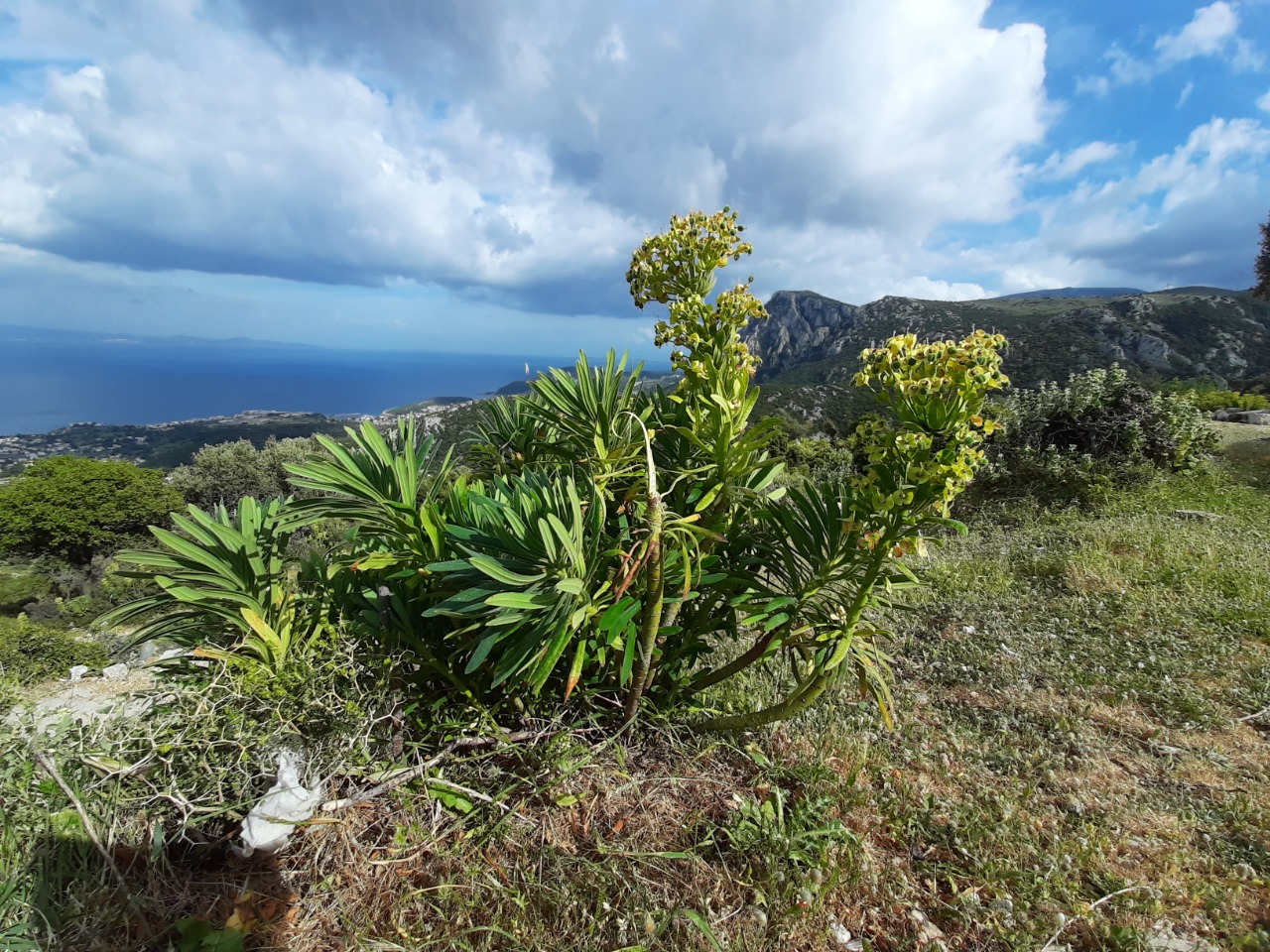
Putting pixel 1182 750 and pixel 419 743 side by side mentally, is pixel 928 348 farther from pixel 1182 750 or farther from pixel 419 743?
pixel 1182 750

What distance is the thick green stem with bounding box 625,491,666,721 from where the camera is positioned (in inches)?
63.8

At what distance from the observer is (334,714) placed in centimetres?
183

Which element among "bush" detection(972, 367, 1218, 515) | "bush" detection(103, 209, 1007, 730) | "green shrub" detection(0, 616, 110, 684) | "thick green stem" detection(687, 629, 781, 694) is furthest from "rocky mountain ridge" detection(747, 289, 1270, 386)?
"thick green stem" detection(687, 629, 781, 694)

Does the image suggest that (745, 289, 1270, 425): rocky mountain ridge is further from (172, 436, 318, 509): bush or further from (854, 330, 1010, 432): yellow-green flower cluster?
(854, 330, 1010, 432): yellow-green flower cluster

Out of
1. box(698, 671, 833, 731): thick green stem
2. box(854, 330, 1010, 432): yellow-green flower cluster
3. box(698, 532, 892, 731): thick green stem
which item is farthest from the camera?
box(698, 671, 833, 731): thick green stem

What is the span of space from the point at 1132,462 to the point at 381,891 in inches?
356

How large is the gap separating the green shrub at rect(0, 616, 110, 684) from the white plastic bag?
8564mm

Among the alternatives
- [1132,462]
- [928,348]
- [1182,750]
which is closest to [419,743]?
[928,348]

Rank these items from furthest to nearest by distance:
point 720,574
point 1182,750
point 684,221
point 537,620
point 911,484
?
point 1182,750, point 684,221, point 720,574, point 911,484, point 537,620

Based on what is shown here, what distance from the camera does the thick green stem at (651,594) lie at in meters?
1.62

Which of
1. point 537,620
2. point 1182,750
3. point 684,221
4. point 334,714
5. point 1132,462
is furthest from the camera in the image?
point 1132,462

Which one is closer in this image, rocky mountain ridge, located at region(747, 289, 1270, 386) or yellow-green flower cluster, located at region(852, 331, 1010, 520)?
yellow-green flower cluster, located at region(852, 331, 1010, 520)

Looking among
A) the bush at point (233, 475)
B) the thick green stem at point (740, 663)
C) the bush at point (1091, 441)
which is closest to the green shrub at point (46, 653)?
the thick green stem at point (740, 663)

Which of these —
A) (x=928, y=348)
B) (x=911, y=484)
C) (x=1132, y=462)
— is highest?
(x=928, y=348)
